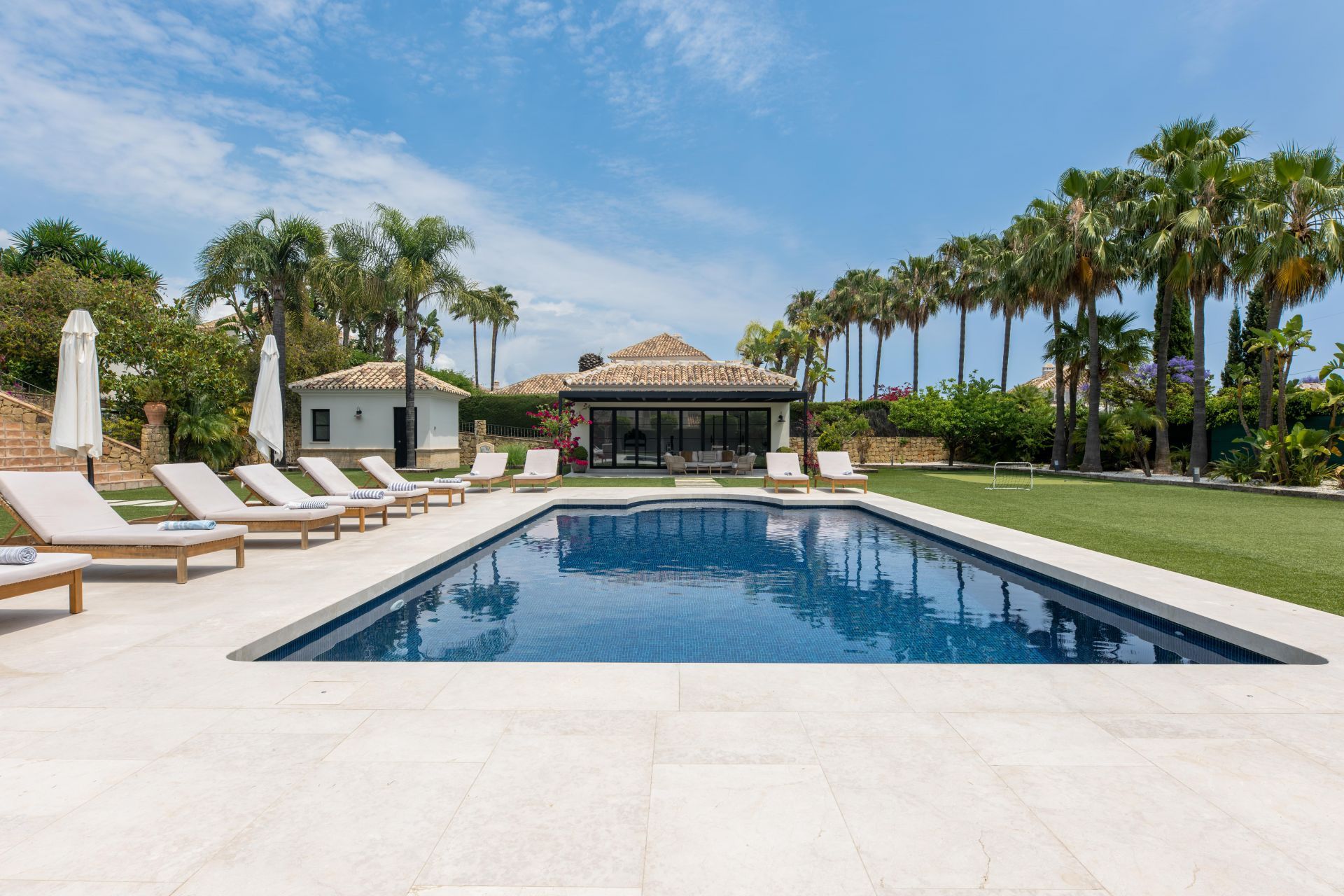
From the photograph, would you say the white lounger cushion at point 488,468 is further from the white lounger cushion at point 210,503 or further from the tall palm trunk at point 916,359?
the tall palm trunk at point 916,359

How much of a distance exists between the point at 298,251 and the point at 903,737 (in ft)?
91.6

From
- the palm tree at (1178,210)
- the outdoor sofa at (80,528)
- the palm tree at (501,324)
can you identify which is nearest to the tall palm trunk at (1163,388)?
the palm tree at (1178,210)

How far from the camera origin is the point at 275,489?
9.38m

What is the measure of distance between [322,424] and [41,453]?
952 centimetres

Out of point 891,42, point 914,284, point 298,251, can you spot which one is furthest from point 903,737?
point 914,284

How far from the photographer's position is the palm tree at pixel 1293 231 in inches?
747

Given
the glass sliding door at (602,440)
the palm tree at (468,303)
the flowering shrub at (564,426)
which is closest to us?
the flowering shrub at (564,426)

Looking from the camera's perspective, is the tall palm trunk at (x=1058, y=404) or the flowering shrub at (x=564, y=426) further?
the tall palm trunk at (x=1058, y=404)

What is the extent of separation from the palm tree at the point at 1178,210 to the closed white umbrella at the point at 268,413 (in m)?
23.6

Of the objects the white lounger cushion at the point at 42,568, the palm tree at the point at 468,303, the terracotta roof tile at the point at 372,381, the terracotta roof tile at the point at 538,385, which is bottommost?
the white lounger cushion at the point at 42,568

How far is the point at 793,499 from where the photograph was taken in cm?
1455

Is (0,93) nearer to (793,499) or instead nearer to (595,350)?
(793,499)

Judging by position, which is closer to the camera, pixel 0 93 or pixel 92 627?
pixel 92 627

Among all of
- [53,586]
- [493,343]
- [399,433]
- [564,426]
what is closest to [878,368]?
[564,426]
